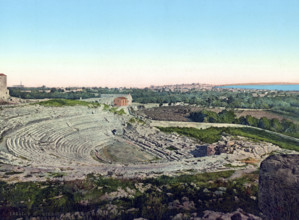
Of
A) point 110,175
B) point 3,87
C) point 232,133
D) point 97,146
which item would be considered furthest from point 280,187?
point 3,87

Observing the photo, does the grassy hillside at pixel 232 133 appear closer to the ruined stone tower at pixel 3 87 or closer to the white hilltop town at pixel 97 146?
the white hilltop town at pixel 97 146

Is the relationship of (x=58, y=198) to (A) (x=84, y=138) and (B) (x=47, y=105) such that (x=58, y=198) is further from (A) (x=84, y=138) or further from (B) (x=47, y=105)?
(B) (x=47, y=105)

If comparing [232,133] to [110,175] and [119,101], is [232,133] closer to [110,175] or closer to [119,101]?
[110,175]

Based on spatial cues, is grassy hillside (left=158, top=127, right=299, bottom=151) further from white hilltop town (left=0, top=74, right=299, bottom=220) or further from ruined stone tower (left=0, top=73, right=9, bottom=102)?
ruined stone tower (left=0, top=73, right=9, bottom=102)

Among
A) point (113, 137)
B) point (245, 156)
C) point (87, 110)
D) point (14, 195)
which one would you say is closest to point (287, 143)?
point (245, 156)

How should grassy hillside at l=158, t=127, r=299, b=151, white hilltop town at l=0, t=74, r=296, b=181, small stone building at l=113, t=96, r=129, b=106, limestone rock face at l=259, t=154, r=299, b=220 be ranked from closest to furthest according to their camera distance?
limestone rock face at l=259, t=154, r=299, b=220, white hilltop town at l=0, t=74, r=296, b=181, grassy hillside at l=158, t=127, r=299, b=151, small stone building at l=113, t=96, r=129, b=106

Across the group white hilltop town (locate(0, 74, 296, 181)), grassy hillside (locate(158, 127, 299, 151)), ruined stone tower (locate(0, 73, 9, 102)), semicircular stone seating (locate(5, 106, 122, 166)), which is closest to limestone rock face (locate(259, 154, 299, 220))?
white hilltop town (locate(0, 74, 296, 181))

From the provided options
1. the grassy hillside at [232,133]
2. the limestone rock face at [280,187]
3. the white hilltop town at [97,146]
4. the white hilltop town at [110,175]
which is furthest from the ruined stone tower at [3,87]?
the limestone rock face at [280,187]

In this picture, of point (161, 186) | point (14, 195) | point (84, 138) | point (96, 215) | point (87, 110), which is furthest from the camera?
point (87, 110)
